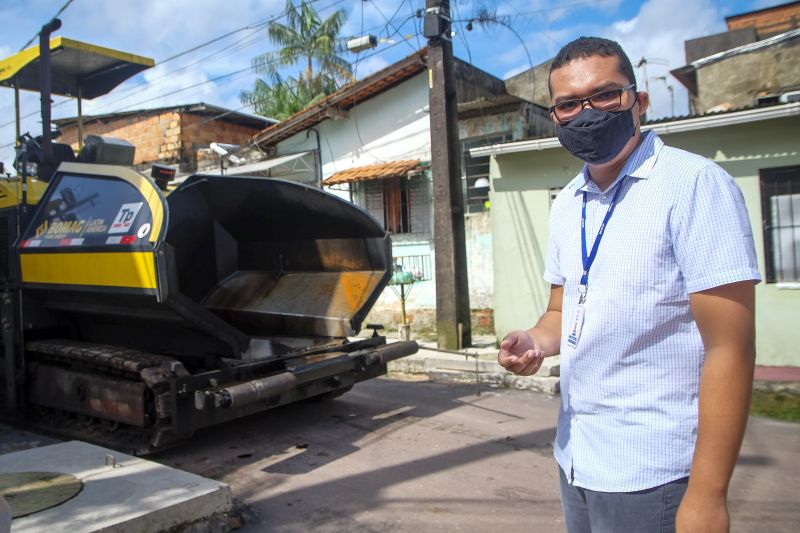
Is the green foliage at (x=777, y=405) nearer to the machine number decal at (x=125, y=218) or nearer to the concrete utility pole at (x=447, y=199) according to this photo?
the concrete utility pole at (x=447, y=199)

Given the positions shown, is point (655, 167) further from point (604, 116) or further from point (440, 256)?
point (440, 256)

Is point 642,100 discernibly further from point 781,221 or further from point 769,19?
point 769,19

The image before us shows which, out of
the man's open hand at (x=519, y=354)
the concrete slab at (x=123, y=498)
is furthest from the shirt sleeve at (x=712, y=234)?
the concrete slab at (x=123, y=498)

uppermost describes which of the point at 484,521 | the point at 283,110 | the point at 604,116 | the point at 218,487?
the point at 283,110

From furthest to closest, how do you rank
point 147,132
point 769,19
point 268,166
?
1. point 147,132
2. point 769,19
3. point 268,166

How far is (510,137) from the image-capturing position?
1213cm

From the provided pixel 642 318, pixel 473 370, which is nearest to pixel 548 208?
pixel 473 370

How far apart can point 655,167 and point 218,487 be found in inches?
118

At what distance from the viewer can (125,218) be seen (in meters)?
4.90

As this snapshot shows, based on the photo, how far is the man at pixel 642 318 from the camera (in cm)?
133

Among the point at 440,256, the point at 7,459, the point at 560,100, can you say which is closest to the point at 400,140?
the point at 440,256

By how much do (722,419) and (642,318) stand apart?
27 cm

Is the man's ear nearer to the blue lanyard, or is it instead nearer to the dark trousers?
the blue lanyard

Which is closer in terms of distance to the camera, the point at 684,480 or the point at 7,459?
the point at 684,480
